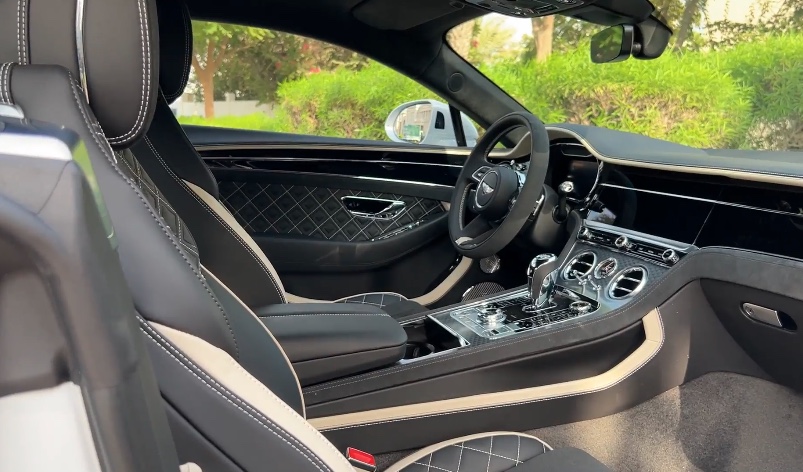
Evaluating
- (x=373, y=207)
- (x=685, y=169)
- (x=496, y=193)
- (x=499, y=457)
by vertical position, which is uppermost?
(x=685, y=169)

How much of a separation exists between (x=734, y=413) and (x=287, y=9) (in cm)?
186

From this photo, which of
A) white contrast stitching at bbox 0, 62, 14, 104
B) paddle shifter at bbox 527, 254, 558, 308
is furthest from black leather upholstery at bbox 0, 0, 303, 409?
paddle shifter at bbox 527, 254, 558, 308

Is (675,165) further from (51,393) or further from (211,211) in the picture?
(51,393)

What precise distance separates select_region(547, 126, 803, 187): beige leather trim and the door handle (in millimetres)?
753

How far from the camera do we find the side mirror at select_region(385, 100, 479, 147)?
2730mm

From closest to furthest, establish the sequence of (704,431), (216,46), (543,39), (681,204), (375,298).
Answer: (704,431)
(681,204)
(375,298)
(216,46)
(543,39)

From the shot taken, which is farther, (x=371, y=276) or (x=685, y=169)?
(x=371, y=276)

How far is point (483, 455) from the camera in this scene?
53.2 inches

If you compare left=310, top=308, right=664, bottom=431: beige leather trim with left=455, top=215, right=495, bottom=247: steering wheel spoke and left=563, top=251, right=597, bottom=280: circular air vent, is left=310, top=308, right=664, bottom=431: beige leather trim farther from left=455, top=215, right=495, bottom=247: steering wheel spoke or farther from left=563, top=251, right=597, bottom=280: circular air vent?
left=455, top=215, right=495, bottom=247: steering wheel spoke

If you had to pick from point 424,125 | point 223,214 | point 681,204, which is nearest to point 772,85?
point 424,125

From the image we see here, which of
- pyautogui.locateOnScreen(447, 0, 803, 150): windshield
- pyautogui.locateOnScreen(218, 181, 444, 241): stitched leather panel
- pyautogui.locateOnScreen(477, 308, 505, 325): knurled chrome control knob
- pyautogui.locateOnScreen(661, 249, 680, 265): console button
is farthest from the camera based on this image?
pyautogui.locateOnScreen(447, 0, 803, 150): windshield

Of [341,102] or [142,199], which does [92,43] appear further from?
[341,102]

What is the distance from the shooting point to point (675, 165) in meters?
1.67

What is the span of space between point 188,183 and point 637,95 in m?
2.58
